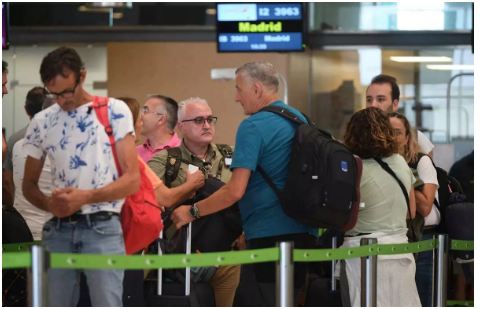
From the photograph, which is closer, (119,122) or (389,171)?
(119,122)

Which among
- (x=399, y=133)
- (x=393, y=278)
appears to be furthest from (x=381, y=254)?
(x=399, y=133)

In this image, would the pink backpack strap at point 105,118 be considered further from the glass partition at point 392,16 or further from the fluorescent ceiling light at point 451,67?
the fluorescent ceiling light at point 451,67

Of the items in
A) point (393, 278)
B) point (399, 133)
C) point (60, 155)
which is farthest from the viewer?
point (399, 133)

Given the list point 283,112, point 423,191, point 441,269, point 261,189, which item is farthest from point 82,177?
point 441,269

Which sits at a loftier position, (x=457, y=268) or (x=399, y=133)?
(x=399, y=133)

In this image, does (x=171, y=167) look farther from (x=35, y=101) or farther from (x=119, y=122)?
(x=35, y=101)

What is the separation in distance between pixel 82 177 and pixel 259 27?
6.91 meters

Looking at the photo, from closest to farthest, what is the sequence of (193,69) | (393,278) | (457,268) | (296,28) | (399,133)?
(393,278) → (399,133) → (457,268) → (296,28) → (193,69)

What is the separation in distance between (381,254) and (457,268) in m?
3.40

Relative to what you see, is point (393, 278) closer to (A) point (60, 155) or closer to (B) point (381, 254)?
(B) point (381, 254)

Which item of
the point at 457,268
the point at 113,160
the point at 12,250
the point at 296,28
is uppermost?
the point at 296,28

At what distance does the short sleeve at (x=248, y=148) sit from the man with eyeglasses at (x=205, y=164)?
67 centimetres

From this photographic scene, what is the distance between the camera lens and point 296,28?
11367 mm

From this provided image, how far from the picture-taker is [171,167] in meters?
6.12
